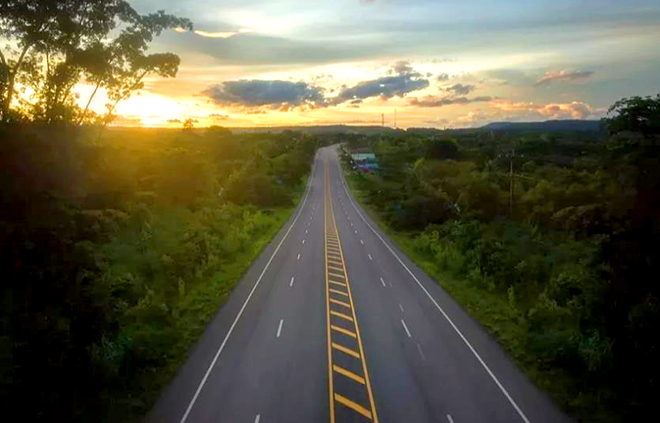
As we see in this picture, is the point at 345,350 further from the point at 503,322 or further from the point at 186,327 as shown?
the point at 503,322

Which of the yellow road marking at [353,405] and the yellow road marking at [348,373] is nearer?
the yellow road marking at [353,405]

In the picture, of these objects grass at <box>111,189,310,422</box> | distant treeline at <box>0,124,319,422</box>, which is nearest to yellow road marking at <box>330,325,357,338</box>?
grass at <box>111,189,310,422</box>

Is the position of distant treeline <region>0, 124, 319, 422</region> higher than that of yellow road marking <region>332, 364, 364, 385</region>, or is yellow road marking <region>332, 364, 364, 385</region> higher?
distant treeline <region>0, 124, 319, 422</region>

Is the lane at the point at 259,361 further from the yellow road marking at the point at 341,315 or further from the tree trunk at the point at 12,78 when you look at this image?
the tree trunk at the point at 12,78

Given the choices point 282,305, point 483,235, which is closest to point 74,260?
point 282,305

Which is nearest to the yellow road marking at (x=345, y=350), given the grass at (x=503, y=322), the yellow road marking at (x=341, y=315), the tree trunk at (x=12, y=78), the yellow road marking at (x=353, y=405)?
the yellow road marking at (x=341, y=315)

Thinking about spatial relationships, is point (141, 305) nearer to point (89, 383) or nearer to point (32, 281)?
point (89, 383)

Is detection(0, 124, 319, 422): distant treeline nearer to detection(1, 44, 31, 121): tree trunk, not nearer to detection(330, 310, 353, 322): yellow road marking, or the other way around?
detection(1, 44, 31, 121): tree trunk

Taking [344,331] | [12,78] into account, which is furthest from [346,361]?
[12,78]
